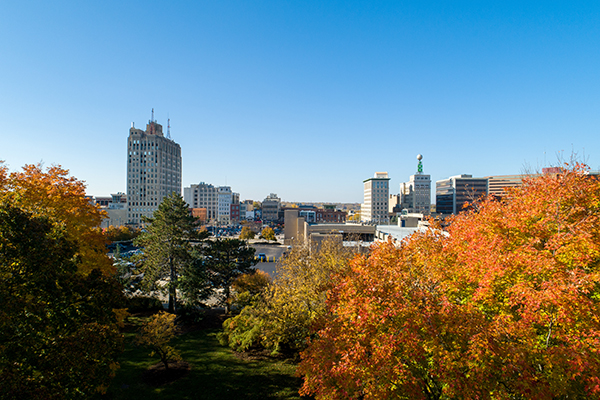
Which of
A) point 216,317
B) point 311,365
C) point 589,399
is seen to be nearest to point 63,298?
point 311,365

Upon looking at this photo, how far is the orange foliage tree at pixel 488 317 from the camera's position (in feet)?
22.1

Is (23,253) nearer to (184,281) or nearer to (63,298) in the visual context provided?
(63,298)

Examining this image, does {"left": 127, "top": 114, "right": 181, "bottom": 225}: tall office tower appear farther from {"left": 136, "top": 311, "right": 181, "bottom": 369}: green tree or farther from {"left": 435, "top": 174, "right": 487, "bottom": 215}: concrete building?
{"left": 435, "top": 174, "right": 487, "bottom": 215}: concrete building

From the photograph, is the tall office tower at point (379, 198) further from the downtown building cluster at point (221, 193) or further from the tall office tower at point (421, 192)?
the tall office tower at point (421, 192)

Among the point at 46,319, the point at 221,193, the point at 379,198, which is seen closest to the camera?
the point at 46,319

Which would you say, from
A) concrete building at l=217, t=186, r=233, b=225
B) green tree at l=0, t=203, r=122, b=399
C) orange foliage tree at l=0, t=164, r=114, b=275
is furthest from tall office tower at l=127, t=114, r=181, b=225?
green tree at l=0, t=203, r=122, b=399

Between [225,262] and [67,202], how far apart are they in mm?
14515

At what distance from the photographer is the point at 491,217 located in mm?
11891

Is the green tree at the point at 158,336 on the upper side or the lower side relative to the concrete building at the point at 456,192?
lower

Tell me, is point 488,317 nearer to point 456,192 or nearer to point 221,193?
point 456,192

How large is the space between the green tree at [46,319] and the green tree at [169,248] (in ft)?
49.7

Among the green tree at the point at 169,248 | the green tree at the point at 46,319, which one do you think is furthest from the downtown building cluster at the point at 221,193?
the green tree at the point at 46,319

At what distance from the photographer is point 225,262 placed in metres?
27.7

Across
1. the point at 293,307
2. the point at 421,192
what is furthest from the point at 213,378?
the point at 421,192
